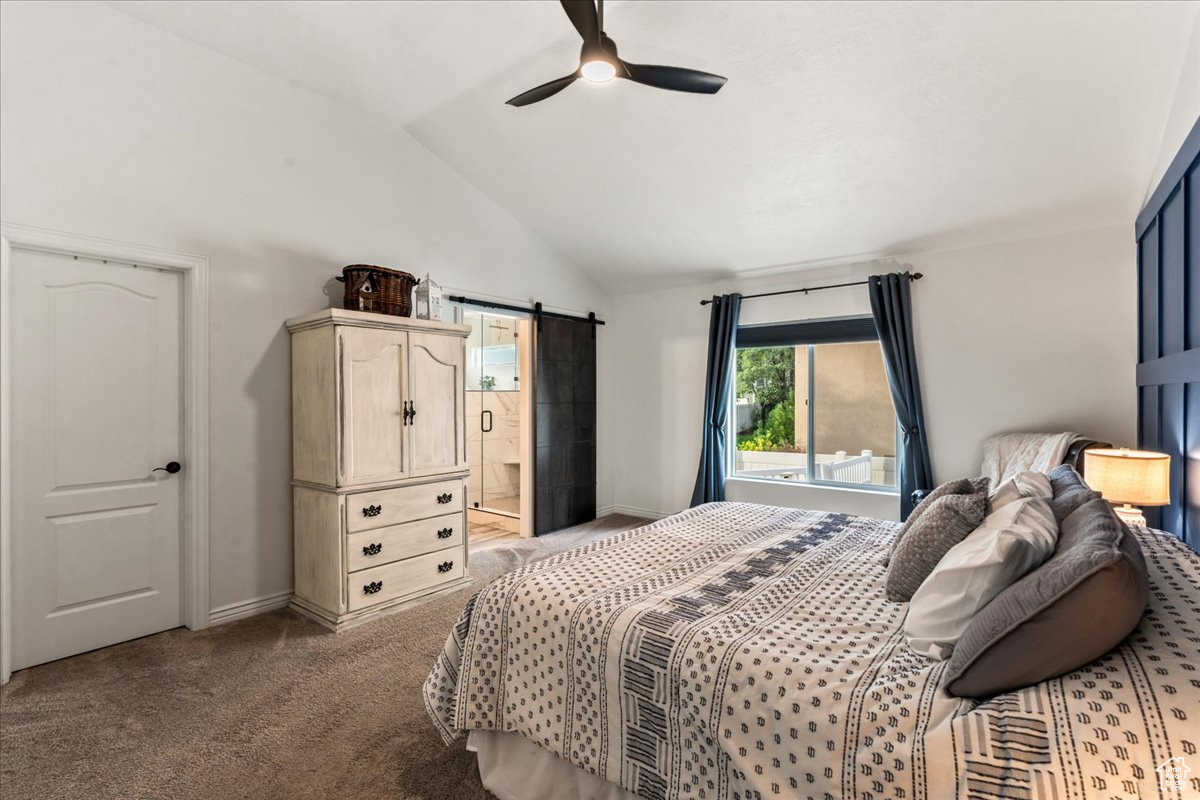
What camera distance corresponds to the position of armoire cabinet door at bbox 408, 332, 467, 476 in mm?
3453

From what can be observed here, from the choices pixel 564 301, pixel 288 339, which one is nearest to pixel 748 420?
pixel 564 301

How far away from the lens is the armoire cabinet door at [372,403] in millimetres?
3113

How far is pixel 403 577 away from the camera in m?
3.35

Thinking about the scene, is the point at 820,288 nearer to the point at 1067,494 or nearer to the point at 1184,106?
the point at 1184,106

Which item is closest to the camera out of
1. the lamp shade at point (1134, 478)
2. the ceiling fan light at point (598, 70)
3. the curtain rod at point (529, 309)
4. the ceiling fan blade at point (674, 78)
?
the ceiling fan light at point (598, 70)

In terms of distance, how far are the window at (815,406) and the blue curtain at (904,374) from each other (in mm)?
215

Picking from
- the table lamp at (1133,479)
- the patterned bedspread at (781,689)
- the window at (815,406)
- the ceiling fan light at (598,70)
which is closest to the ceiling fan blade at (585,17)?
the ceiling fan light at (598,70)

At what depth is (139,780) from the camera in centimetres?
187

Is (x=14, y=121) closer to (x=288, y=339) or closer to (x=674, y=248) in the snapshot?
(x=288, y=339)

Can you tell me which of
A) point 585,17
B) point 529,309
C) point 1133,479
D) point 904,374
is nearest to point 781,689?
point 585,17

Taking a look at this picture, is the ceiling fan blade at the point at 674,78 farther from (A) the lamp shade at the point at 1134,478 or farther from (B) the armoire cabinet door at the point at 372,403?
(A) the lamp shade at the point at 1134,478

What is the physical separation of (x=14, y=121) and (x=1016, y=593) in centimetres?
410

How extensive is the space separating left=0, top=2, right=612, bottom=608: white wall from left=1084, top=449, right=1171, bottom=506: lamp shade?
4065mm

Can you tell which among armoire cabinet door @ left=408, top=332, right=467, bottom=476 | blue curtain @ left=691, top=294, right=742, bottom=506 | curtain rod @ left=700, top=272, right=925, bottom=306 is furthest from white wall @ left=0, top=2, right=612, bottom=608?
curtain rod @ left=700, top=272, right=925, bottom=306
